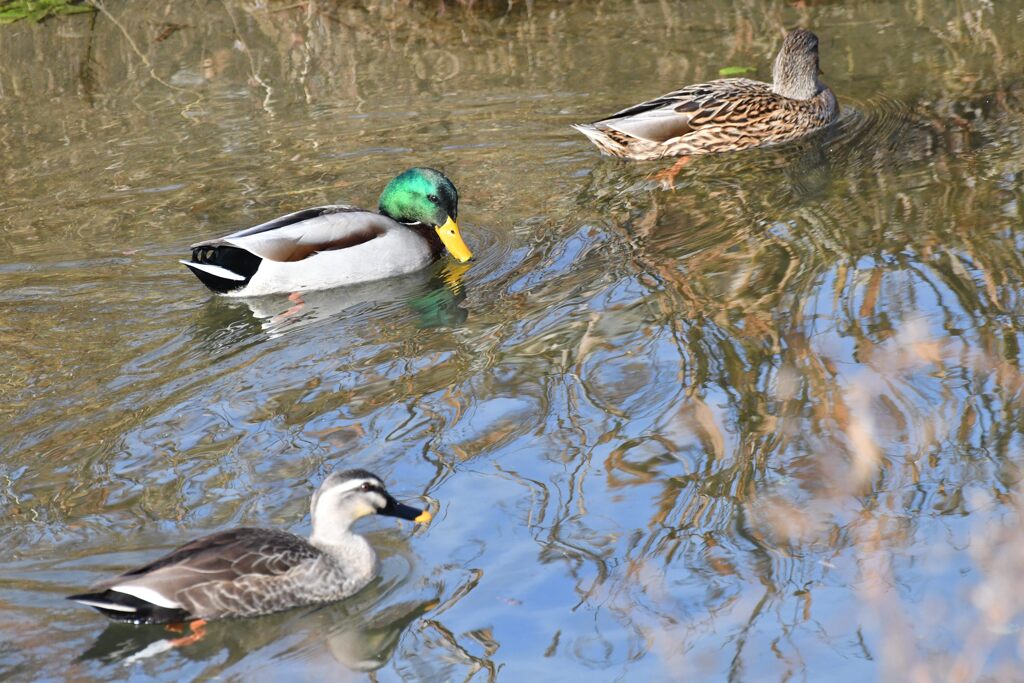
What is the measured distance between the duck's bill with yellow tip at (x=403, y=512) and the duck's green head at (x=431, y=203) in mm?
3455

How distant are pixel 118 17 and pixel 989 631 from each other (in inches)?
439

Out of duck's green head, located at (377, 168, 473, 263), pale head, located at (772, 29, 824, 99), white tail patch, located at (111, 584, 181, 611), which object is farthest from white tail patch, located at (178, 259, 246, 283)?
pale head, located at (772, 29, 824, 99)

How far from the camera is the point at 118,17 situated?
520 inches

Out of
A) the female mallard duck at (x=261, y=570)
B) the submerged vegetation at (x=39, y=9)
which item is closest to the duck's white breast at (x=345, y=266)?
the female mallard duck at (x=261, y=570)

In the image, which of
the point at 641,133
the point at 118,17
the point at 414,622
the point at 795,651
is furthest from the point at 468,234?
the point at 118,17

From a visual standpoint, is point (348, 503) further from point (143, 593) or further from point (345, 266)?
point (345, 266)

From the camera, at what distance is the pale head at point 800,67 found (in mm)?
10094

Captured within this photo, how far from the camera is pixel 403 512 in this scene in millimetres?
5121

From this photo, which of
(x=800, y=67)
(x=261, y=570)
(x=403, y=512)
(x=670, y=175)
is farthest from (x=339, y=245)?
(x=800, y=67)

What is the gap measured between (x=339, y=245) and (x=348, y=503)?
337cm

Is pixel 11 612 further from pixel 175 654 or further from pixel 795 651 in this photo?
pixel 795 651

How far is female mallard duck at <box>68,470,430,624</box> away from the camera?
186 inches

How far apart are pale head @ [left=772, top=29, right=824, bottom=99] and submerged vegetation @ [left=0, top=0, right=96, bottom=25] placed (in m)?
7.16

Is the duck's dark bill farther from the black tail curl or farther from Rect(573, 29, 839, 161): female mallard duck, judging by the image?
Rect(573, 29, 839, 161): female mallard duck
